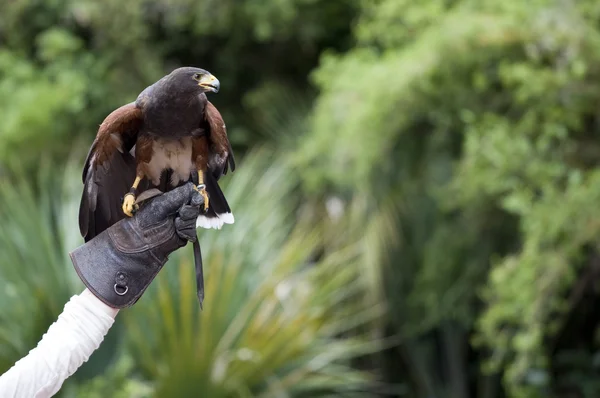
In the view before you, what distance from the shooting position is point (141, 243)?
253 centimetres

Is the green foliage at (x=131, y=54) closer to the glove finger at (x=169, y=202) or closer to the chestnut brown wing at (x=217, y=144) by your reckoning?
the chestnut brown wing at (x=217, y=144)

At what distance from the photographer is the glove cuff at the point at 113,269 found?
2426 millimetres

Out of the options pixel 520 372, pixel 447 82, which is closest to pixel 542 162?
pixel 447 82

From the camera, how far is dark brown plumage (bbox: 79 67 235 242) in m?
2.68

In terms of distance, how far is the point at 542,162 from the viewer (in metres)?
5.50

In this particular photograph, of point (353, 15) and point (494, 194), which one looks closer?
point (494, 194)

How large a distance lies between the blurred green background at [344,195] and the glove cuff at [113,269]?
2270 millimetres

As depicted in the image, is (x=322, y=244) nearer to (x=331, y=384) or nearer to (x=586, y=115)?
(x=331, y=384)

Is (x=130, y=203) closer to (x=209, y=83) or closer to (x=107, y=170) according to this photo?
(x=107, y=170)

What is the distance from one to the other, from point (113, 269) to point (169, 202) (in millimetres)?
231

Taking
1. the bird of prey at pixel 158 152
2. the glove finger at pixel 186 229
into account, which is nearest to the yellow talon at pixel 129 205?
the bird of prey at pixel 158 152

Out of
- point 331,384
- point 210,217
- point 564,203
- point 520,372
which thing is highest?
point 210,217

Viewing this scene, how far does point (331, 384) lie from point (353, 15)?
347 centimetres

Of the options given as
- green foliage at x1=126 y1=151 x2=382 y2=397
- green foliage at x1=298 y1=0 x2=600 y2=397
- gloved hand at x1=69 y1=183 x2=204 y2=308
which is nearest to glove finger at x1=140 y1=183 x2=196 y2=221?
gloved hand at x1=69 y1=183 x2=204 y2=308
